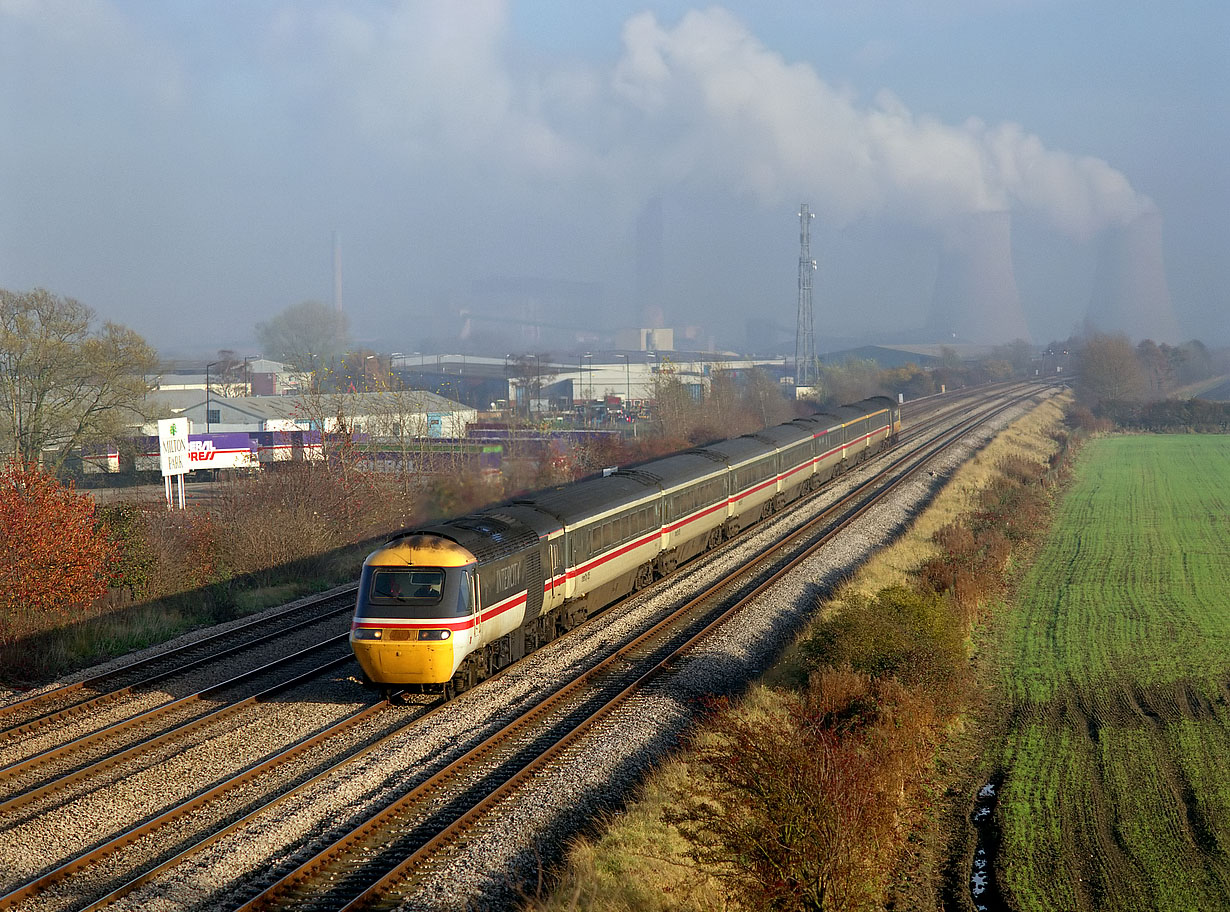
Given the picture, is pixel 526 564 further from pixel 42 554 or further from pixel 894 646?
pixel 42 554

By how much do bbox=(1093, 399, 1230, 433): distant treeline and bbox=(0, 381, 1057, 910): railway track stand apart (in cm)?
8289

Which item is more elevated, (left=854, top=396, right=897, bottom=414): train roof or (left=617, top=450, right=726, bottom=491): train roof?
(left=854, top=396, right=897, bottom=414): train roof

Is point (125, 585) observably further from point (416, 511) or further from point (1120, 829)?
point (1120, 829)

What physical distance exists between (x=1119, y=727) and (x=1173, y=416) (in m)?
81.3

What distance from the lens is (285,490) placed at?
34.3 m

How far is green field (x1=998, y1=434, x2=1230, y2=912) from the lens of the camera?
13141mm

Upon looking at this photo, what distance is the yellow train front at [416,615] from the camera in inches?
646

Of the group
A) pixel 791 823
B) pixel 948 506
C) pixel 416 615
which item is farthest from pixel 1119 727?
pixel 948 506

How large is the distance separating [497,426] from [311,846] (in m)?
58.4

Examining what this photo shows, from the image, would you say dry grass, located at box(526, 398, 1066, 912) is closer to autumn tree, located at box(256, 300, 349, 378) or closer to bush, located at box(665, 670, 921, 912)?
bush, located at box(665, 670, 921, 912)

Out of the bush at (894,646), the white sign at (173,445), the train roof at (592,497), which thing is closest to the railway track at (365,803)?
the bush at (894,646)

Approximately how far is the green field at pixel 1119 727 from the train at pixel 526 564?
8.65 m

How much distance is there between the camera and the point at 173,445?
112 ft

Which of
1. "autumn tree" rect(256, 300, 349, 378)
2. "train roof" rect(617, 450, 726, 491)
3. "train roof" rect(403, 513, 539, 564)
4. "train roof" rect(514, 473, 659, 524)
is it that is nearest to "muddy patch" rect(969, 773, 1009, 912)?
"train roof" rect(403, 513, 539, 564)
